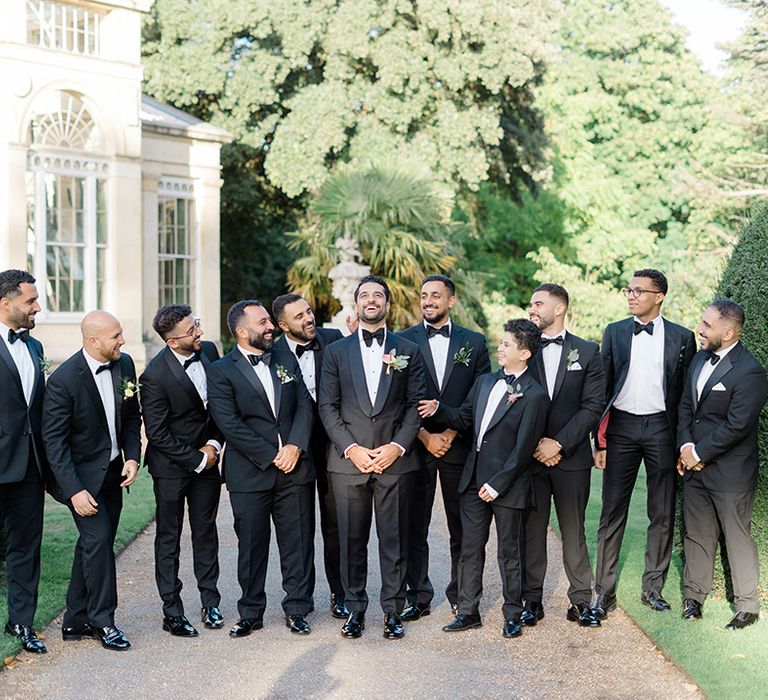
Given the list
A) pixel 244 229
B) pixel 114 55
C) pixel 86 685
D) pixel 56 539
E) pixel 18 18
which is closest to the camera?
pixel 86 685

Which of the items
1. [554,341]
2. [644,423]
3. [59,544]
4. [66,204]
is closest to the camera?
[554,341]

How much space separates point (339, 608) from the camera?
22.4 ft

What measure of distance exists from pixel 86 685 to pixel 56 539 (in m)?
3.74

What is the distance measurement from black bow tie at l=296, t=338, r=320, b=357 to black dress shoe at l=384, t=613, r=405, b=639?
1773mm

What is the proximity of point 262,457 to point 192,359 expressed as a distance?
A: 0.76 metres

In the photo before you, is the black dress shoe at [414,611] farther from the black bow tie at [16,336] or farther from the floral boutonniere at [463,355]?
the black bow tie at [16,336]

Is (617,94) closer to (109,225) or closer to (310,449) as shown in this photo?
(109,225)

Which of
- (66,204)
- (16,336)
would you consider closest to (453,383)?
(16,336)

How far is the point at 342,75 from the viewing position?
2442cm

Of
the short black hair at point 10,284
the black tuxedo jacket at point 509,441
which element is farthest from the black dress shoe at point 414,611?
the short black hair at point 10,284

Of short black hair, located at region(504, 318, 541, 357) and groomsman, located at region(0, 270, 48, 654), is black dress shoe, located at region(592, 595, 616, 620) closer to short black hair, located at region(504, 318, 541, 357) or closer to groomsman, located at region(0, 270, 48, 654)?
short black hair, located at region(504, 318, 541, 357)

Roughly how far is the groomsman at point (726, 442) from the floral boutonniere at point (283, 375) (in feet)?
8.13

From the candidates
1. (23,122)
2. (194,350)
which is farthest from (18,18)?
(194,350)

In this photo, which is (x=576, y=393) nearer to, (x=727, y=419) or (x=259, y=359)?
(x=727, y=419)
